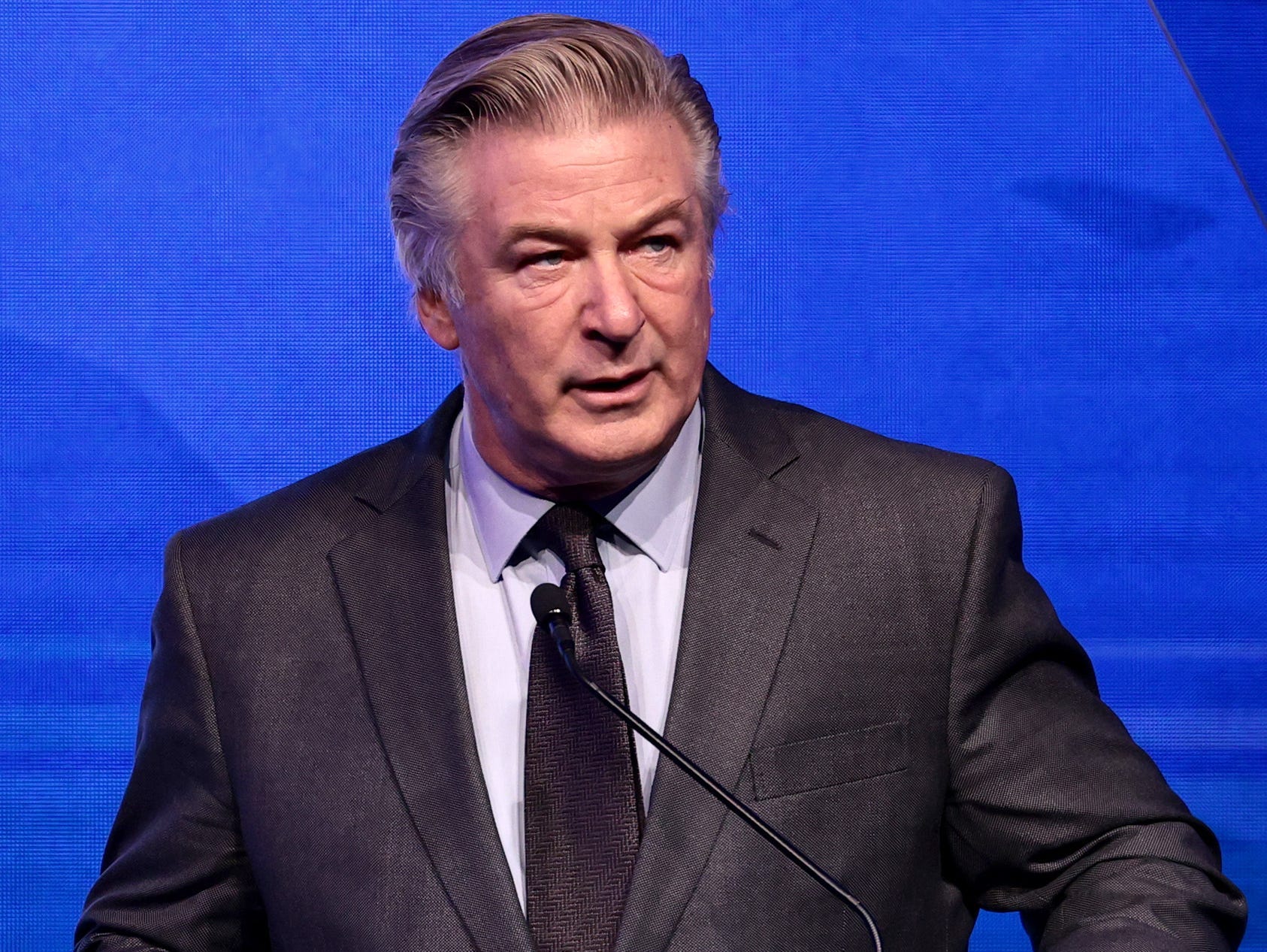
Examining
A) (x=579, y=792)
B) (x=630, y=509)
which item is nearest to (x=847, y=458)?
(x=630, y=509)

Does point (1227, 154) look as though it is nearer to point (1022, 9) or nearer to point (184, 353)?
point (1022, 9)

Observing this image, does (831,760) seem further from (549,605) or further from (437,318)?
(437,318)

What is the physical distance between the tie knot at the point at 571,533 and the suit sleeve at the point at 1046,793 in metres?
0.37

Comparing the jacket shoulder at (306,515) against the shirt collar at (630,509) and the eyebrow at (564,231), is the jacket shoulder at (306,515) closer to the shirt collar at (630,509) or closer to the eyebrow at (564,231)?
the shirt collar at (630,509)

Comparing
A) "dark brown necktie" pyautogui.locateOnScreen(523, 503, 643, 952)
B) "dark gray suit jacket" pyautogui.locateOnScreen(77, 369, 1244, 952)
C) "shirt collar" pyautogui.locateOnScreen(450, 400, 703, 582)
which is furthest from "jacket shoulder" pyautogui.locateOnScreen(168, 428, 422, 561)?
"dark brown necktie" pyautogui.locateOnScreen(523, 503, 643, 952)

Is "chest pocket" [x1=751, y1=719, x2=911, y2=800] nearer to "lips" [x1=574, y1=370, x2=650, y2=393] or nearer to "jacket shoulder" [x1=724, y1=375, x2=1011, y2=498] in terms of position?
"jacket shoulder" [x1=724, y1=375, x2=1011, y2=498]

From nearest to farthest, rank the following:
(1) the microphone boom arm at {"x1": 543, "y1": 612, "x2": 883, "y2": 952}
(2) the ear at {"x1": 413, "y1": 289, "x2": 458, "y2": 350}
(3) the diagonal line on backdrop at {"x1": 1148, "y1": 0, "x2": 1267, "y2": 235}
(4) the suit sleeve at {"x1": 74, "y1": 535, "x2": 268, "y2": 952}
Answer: (1) the microphone boom arm at {"x1": 543, "y1": 612, "x2": 883, "y2": 952} → (4) the suit sleeve at {"x1": 74, "y1": 535, "x2": 268, "y2": 952} → (2) the ear at {"x1": 413, "y1": 289, "x2": 458, "y2": 350} → (3) the diagonal line on backdrop at {"x1": 1148, "y1": 0, "x2": 1267, "y2": 235}

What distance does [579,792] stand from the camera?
4.61 ft

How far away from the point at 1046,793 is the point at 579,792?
0.43 metres

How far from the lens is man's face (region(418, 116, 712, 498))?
1441 mm

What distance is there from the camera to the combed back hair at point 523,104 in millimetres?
1479

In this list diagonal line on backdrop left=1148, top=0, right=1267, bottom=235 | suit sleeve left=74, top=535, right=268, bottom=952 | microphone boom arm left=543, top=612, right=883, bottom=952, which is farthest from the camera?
diagonal line on backdrop left=1148, top=0, right=1267, bottom=235

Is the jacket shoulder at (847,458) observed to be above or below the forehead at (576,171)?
below

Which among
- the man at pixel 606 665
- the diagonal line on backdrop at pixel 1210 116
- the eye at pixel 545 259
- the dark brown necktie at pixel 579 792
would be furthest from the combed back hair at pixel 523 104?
the diagonal line on backdrop at pixel 1210 116
